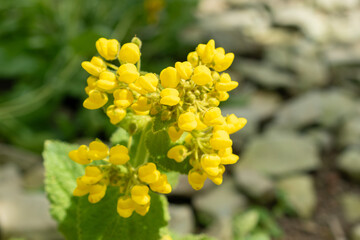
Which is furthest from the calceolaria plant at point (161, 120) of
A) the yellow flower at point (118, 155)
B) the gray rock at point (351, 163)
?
the gray rock at point (351, 163)

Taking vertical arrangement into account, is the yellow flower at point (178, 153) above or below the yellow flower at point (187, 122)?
below

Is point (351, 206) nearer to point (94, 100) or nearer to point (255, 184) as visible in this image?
point (255, 184)

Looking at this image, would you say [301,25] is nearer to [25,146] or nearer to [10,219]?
[25,146]

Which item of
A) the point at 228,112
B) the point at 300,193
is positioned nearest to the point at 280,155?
the point at 300,193

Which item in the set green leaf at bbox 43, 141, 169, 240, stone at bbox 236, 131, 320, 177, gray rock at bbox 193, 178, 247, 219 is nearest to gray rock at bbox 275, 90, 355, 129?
stone at bbox 236, 131, 320, 177

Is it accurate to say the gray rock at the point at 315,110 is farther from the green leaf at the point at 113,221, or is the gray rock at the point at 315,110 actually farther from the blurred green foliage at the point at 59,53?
the green leaf at the point at 113,221

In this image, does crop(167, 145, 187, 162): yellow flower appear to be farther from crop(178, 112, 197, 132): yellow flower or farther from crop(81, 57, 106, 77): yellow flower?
crop(81, 57, 106, 77): yellow flower
